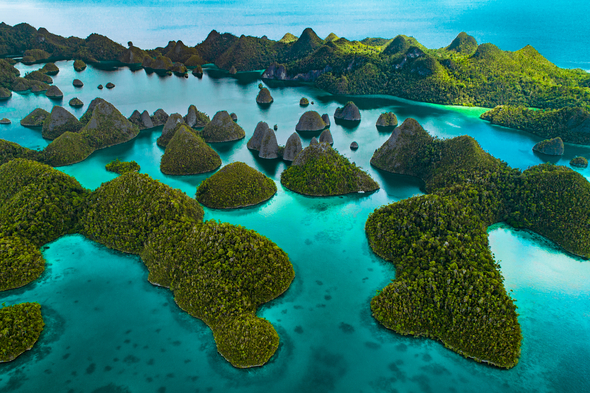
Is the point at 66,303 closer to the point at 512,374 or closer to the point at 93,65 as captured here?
the point at 512,374

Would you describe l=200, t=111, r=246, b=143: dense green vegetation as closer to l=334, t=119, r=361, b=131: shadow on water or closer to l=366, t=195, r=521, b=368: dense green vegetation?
l=334, t=119, r=361, b=131: shadow on water

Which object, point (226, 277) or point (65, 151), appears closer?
point (226, 277)

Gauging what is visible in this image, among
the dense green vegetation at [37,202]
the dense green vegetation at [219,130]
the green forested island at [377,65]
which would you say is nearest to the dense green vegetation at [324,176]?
the dense green vegetation at [219,130]

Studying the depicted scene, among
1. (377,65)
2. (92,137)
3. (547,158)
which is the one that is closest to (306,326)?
(92,137)

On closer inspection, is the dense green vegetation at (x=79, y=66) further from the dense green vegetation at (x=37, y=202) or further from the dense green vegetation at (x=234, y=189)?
the dense green vegetation at (x=234, y=189)

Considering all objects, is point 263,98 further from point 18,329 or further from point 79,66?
point 18,329

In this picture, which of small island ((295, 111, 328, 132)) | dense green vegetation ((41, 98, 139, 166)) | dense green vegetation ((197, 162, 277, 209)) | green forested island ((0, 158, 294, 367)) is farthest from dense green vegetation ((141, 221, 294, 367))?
small island ((295, 111, 328, 132))

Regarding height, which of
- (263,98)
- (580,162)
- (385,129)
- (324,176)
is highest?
(263,98)
